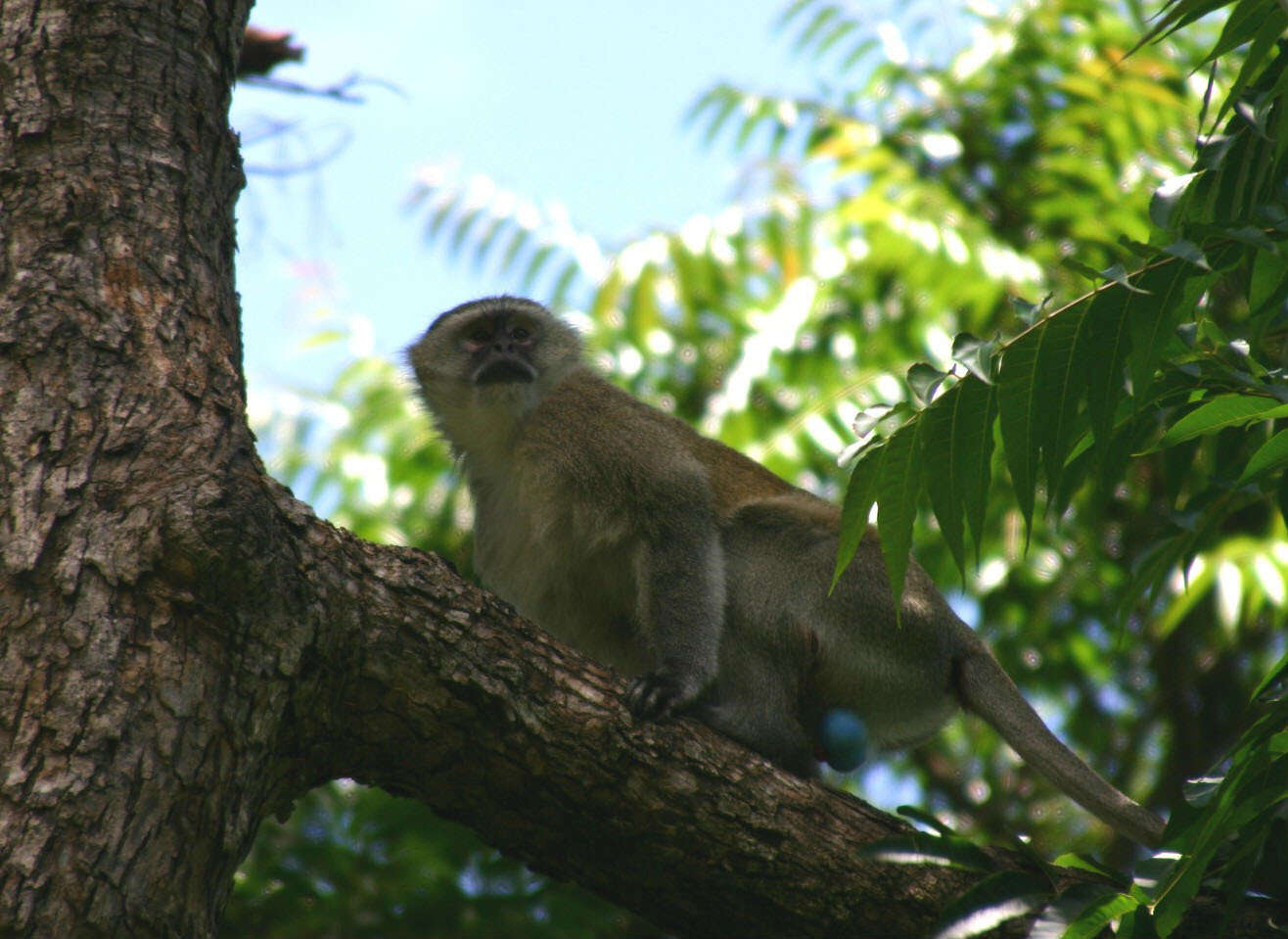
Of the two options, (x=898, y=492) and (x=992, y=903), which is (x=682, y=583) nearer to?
(x=992, y=903)

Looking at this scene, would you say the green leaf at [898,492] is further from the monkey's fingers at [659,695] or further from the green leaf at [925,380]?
the monkey's fingers at [659,695]

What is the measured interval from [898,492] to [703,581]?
7.11 feet

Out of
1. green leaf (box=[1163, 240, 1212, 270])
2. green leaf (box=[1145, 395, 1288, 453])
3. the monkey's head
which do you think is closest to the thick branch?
green leaf (box=[1145, 395, 1288, 453])

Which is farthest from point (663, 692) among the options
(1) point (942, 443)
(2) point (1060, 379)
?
(2) point (1060, 379)

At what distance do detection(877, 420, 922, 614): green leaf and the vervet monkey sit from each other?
1850 mm

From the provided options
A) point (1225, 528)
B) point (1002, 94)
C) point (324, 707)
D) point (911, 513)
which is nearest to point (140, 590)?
point (324, 707)

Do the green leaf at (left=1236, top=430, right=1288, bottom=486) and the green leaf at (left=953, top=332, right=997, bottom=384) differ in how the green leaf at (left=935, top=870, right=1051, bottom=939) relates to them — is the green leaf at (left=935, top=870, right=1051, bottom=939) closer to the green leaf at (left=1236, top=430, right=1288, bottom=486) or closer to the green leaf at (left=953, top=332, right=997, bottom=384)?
the green leaf at (left=1236, top=430, right=1288, bottom=486)

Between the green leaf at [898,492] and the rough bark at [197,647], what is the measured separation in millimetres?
1280

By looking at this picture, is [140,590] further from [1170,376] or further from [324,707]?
Answer: [1170,376]

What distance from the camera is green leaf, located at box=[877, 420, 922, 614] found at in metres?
3.66

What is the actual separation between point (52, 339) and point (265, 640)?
3.63 feet

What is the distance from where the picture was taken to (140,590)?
3566 millimetres

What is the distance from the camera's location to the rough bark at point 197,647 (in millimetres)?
3396

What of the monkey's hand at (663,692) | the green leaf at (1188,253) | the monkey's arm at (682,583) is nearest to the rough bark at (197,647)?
the monkey's hand at (663,692)
